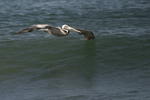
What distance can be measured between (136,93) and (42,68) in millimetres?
4858

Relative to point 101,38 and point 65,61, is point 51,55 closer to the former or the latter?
point 65,61

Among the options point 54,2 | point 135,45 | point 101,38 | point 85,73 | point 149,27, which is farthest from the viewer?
point 54,2

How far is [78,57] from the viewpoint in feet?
49.1

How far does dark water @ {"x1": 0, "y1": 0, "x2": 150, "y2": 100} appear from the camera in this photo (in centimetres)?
1029

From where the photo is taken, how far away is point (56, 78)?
11.8 meters

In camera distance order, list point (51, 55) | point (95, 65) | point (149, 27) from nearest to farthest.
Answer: point (95, 65) < point (51, 55) < point (149, 27)

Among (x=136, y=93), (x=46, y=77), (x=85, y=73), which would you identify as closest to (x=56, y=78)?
(x=46, y=77)

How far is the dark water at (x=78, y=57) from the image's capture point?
10.3 meters

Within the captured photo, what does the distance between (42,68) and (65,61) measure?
143 cm

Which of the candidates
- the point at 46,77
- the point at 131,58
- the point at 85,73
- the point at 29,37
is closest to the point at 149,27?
the point at 131,58

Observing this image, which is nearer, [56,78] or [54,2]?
[56,78]

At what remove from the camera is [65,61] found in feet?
Result: 46.7

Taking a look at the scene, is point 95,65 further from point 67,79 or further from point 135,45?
point 135,45

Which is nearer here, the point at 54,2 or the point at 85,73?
the point at 85,73
